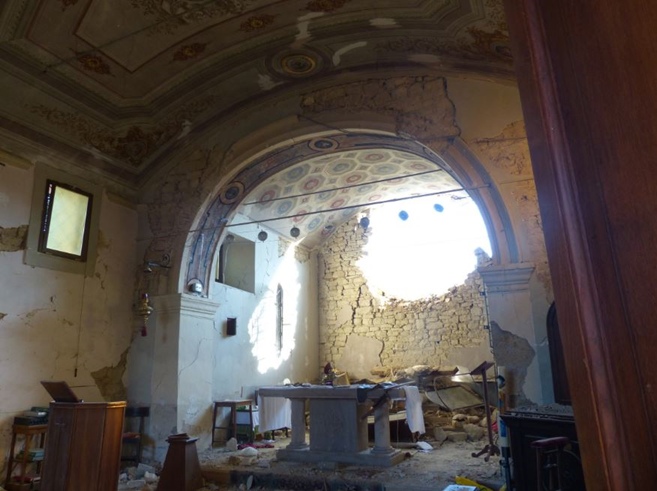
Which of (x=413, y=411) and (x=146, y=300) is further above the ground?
(x=146, y=300)

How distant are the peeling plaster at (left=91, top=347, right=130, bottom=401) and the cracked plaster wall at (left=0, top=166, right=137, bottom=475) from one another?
2cm

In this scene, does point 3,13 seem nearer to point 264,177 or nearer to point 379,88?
point 264,177

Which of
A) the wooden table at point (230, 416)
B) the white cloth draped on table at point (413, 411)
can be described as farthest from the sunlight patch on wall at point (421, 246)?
the white cloth draped on table at point (413, 411)

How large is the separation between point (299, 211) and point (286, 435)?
461 cm

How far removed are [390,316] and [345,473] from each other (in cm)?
616

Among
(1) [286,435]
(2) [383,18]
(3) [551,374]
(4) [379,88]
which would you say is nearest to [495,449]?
(3) [551,374]

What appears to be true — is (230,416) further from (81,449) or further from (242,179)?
(81,449)

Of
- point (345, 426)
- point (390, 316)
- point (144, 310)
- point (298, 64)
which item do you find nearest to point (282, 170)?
point (298, 64)

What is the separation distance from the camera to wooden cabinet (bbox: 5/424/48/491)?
5.76 meters

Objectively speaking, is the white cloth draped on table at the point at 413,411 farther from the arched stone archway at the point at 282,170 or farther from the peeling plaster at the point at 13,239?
the peeling plaster at the point at 13,239

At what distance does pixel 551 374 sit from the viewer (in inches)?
219

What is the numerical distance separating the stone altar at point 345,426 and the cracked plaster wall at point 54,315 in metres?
3.05

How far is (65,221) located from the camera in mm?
7238

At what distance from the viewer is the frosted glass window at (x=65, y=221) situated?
6.96 m
